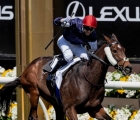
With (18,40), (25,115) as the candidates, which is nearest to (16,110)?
(25,115)

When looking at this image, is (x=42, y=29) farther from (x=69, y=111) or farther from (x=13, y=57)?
(x=69, y=111)

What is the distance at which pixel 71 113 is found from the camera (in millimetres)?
8938

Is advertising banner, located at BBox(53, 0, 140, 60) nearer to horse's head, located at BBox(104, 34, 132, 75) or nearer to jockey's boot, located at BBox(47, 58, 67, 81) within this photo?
jockey's boot, located at BBox(47, 58, 67, 81)

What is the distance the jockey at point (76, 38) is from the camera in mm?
8977

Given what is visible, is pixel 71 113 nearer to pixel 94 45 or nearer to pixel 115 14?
pixel 94 45

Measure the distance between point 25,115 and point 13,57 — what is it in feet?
5.06

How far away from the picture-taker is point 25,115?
10828 millimetres

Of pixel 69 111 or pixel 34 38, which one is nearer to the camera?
pixel 69 111

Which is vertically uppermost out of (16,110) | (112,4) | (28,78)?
(112,4)

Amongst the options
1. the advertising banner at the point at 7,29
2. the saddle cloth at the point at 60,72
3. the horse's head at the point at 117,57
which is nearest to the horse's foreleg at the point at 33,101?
the saddle cloth at the point at 60,72

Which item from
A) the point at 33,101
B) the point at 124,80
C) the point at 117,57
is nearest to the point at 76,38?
the point at 117,57

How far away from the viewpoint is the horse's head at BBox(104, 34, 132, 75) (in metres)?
8.50

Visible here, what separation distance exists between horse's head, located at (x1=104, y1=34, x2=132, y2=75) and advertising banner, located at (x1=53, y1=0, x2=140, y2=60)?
2843mm

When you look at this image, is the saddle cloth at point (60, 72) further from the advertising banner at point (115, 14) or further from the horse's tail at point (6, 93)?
the advertising banner at point (115, 14)
